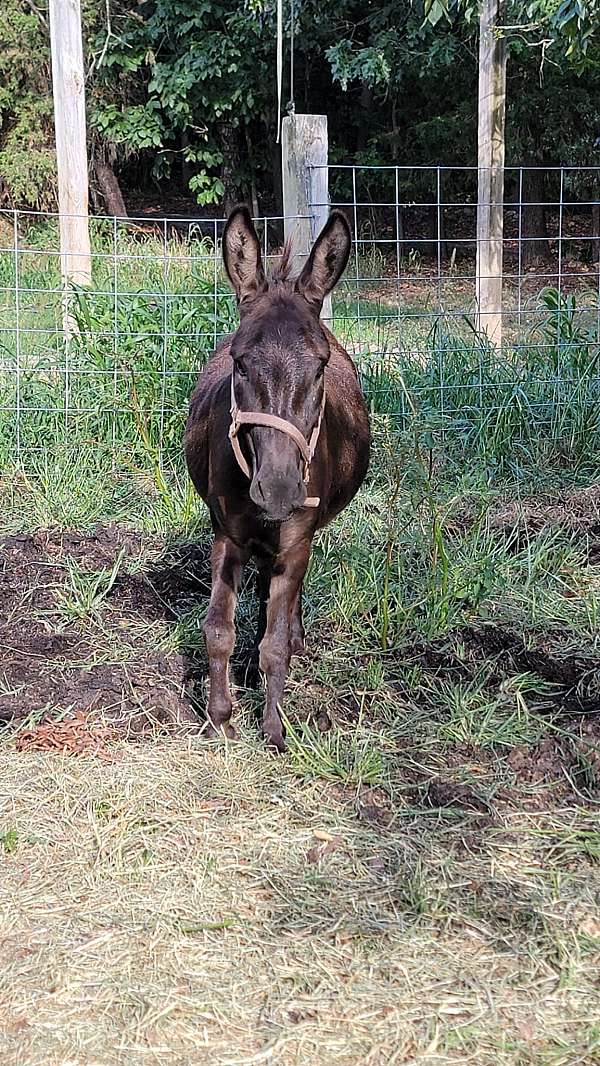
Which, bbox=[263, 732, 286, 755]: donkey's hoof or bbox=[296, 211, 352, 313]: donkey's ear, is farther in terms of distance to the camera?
bbox=[263, 732, 286, 755]: donkey's hoof

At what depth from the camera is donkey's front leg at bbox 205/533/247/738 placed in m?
3.80

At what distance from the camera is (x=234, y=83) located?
15977 millimetres

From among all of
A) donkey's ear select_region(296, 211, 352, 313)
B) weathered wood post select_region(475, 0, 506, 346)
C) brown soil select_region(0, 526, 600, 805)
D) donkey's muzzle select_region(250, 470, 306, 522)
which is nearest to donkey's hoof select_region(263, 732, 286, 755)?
brown soil select_region(0, 526, 600, 805)

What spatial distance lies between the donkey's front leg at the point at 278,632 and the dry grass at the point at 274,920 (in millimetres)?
198

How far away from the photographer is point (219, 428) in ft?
12.5

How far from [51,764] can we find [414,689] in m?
1.44

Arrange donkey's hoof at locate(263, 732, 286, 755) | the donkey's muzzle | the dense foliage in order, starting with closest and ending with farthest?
the donkey's muzzle → donkey's hoof at locate(263, 732, 286, 755) → the dense foliage

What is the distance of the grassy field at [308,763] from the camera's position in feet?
8.10

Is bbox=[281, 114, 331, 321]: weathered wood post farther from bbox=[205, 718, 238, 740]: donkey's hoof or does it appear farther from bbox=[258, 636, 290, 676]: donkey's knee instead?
bbox=[205, 718, 238, 740]: donkey's hoof

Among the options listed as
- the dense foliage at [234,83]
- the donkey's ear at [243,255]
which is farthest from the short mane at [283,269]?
the dense foliage at [234,83]

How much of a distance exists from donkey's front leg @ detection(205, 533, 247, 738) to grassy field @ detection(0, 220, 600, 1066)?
0.49ft

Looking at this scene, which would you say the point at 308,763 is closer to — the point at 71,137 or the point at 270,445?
the point at 270,445

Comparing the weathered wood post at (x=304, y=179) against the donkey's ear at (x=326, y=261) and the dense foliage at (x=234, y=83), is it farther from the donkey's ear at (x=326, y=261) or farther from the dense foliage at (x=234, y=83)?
the dense foliage at (x=234, y=83)

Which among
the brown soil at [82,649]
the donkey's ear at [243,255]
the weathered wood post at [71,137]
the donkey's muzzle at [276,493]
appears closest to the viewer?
the donkey's muzzle at [276,493]
